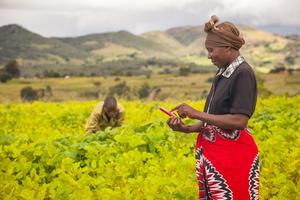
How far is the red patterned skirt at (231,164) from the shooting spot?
3.81m

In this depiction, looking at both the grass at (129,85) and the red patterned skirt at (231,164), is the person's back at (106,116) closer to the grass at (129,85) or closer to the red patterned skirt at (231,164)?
the red patterned skirt at (231,164)

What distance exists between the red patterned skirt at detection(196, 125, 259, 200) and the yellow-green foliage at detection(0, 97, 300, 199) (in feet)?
3.40

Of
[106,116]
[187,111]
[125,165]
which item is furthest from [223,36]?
[106,116]

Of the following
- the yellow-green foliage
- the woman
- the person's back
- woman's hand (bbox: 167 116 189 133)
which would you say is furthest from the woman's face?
the person's back

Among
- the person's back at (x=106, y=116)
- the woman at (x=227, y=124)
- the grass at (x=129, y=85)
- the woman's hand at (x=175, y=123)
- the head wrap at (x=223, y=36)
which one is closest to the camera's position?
the woman at (x=227, y=124)

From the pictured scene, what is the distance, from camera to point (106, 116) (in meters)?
9.77

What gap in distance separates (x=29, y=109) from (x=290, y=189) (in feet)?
41.6

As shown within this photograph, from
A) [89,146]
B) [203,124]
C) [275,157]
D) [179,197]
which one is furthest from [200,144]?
[89,146]

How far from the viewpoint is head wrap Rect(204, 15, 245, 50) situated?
12.6ft

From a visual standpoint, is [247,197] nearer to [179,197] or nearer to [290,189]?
[179,197]

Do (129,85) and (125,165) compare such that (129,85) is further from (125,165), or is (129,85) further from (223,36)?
(223,36)

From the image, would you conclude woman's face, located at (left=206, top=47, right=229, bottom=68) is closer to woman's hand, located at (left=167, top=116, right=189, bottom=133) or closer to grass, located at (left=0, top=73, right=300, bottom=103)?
woman's hand, located at (left=167, top=116, right=189, bottom=133)

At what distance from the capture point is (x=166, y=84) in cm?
6812

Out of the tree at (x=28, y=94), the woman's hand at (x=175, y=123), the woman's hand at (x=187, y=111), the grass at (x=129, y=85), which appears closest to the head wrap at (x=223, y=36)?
the woman's hand at (x=187, y=111)
